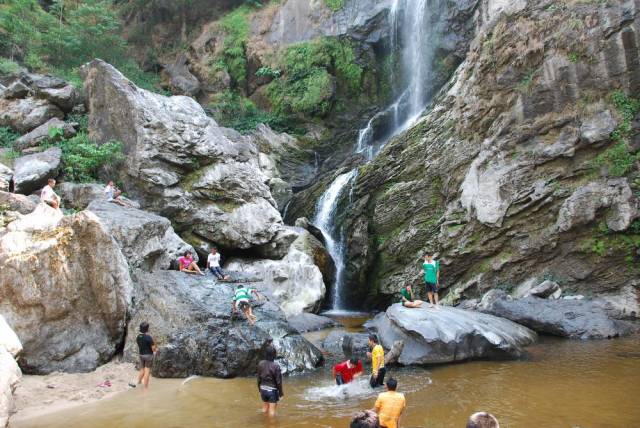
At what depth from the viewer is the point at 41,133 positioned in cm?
1961

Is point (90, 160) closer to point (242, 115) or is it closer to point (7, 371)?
point (242, 115)

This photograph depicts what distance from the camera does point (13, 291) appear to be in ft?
34.4

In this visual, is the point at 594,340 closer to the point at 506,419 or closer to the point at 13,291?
the point at 506,419

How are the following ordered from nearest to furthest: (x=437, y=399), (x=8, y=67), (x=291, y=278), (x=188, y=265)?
(x=437, y=399)
(x=188, y=265)
(x=291, y=278)
(x=8, y=67)

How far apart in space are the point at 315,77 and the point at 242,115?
15.2 feet

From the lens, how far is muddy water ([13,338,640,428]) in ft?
25.3

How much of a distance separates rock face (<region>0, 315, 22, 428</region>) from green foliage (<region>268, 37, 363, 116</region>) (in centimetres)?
2197

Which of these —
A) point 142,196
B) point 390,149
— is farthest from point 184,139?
point 390,149

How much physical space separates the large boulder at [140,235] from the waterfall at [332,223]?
7285 millimetres

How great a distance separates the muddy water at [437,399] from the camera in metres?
7.70

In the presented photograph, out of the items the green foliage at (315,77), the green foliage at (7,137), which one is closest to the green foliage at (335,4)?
the green foliage at (315,77)

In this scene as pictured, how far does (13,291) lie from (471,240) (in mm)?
13653

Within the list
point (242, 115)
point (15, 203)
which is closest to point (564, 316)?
point (15, 203)

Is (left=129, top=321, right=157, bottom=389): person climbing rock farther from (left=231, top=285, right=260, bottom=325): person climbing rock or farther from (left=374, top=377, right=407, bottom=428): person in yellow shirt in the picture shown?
(left=374, top=377, right=407, bottom=428): person in yellow shirt
